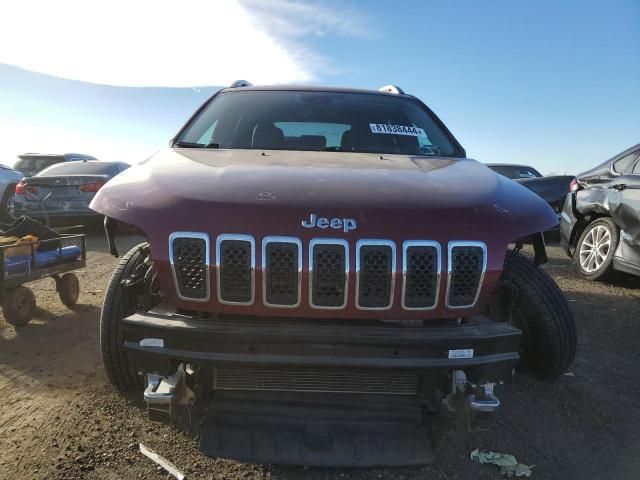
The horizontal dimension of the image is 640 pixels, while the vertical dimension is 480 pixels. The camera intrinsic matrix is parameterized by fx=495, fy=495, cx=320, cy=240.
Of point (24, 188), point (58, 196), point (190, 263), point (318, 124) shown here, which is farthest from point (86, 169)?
point (190, 263)

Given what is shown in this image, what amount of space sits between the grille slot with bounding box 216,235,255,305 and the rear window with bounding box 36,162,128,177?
7.85 meters

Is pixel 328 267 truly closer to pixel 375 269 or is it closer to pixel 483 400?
pixel 375 269

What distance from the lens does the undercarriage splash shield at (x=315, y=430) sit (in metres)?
2.19

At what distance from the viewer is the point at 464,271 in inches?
81.1

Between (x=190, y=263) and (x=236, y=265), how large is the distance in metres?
0.20

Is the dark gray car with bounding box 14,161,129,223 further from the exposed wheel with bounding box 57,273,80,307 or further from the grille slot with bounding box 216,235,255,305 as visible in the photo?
the grille slot with bounding box 216,235,255,305

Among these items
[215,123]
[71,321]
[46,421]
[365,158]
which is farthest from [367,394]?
[71,321]

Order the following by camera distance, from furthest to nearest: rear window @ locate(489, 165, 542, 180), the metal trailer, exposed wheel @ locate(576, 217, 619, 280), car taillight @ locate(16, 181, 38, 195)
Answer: rear window @ locate(489, 165, 542, 180) < car taillight @ locate(16, 181, 38, 195) < exposed wheel @ locate(576, 217, 619, 280) < the metal trailer

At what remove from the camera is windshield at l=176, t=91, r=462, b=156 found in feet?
10.8

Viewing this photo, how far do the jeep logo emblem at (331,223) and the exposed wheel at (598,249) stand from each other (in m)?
4.87

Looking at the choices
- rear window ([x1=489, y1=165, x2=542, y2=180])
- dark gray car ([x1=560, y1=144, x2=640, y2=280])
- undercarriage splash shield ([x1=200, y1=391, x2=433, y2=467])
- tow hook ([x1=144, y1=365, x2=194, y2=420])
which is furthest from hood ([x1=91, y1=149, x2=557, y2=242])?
rear window ([x1=489, y1=165, x2=542, y2=180])

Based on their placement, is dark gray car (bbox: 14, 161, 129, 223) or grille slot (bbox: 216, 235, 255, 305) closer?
grille slot (bbox: 216, 235, 255, 305)

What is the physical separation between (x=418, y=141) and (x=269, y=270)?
187 cm

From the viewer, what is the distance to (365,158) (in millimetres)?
2898
